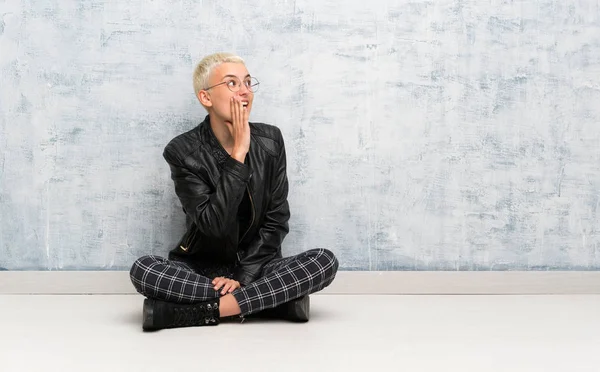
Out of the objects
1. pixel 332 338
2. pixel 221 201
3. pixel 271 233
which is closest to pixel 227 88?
pixel 221 201

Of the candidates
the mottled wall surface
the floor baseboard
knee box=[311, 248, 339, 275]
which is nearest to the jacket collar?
the mottled wall surface

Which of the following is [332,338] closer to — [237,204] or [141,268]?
[237,204]

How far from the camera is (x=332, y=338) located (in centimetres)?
254

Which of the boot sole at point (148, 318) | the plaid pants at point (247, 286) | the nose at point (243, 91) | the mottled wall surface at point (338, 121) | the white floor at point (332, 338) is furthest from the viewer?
the mottled wall surface at point (338, 121)

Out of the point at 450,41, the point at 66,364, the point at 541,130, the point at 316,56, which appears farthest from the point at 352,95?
the point at 66,364

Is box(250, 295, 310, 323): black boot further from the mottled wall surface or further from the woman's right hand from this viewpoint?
the mottled wall surface

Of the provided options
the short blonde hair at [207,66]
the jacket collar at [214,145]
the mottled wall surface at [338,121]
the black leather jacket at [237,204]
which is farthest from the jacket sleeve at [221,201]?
the mottled wall surface at [338,121]

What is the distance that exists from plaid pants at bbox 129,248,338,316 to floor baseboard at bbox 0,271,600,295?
0.66 m

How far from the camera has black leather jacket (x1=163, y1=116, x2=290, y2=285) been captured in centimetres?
289

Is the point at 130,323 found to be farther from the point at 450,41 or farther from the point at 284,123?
the point at 450,41

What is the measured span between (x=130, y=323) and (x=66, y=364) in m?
0.61

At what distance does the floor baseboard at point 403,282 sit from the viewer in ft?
11.3

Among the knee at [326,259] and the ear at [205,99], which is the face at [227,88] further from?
the knee at [326,259]

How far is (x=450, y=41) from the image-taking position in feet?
11.3
